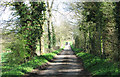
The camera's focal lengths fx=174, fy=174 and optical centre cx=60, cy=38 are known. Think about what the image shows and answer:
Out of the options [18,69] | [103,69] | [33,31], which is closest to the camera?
[103,69]

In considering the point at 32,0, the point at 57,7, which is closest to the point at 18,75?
the point at 32,0

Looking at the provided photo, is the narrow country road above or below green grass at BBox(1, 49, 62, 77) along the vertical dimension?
below

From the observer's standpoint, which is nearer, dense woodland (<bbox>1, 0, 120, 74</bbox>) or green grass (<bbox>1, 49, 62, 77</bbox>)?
green grass (<bbox>1, 49, 62, 77</bbox>)

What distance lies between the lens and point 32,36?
1828 cm

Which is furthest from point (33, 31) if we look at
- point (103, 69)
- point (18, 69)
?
point (103, 69)

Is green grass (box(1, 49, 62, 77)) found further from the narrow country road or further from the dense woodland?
the narrow country road

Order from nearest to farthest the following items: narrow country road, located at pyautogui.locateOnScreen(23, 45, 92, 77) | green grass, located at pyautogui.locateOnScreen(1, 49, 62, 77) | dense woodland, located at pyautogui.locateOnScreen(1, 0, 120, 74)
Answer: green grass, located at pyautogui.locateOnScreen(1, 49, 62, 77), narrow country road, located at pyautogui.locateOnScreen(23, 45, 92, 77), dense woodland, located at pyautogui.locateOnScreen(1, 0, 120, 74)

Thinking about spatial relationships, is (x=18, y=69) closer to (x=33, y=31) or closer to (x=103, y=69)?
(x=103, y=69)

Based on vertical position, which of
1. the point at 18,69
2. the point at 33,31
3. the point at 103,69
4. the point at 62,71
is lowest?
the point at 62,71

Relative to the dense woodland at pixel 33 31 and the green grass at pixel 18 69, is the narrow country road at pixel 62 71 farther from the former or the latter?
the dense woodland at pixel 33 31

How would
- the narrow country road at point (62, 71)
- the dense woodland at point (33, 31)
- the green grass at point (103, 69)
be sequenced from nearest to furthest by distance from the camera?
the green grass at point (103, 69) → the narrow country road at point (62, 71) → the dense woodland at point (33, 31)

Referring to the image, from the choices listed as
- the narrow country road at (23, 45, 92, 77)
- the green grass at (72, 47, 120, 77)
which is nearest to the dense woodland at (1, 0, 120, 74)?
the green grass at (72, 47, 120, 77)

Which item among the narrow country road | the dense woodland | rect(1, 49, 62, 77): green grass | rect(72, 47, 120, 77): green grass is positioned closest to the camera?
rect(72, 47, 120, 77): green grass

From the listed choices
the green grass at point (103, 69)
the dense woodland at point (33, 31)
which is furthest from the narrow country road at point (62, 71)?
the dense woodland at point (33, 31)
